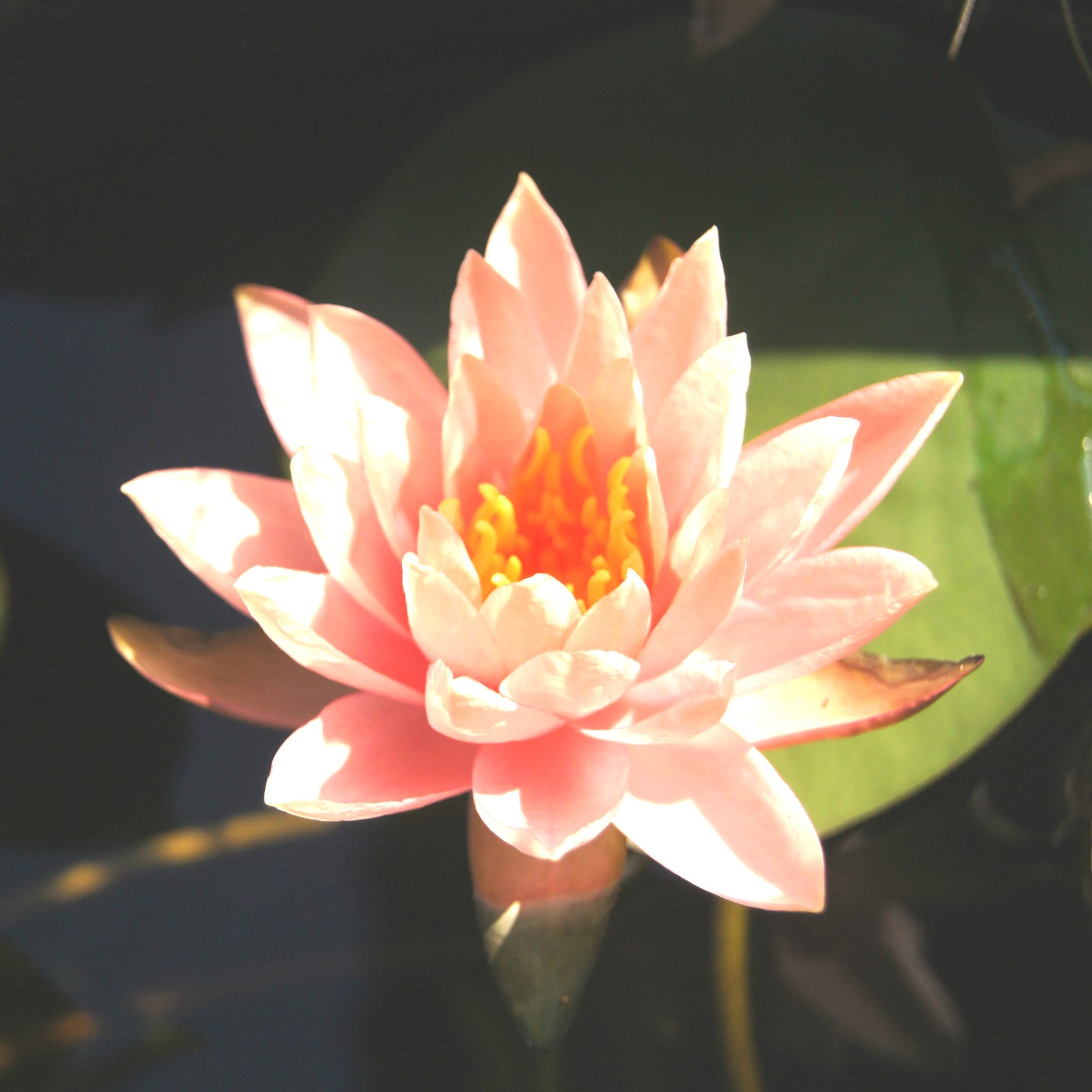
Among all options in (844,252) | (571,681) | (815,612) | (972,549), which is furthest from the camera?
(844,252)

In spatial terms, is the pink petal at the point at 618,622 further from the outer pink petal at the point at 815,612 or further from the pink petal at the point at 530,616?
the outer pink petal at the point at 815,612

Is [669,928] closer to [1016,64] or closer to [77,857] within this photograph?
[77,857]

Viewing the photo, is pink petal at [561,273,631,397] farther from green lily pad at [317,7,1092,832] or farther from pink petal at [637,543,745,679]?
green lily pad at [317,7,1092,832]

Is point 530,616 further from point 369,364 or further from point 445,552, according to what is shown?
point 369,364

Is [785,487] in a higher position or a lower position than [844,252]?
lower

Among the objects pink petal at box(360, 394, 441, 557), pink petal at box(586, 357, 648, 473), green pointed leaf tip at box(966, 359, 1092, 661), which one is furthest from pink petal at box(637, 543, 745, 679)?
green pointed leaf tip at box(966, 359, 1092, 661)

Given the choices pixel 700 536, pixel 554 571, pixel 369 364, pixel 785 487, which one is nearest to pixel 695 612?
pixel 700 536

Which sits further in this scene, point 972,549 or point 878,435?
point 972,549

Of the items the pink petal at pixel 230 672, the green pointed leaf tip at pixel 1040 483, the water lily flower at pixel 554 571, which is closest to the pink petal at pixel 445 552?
the water lily flower at pixel 554 571
